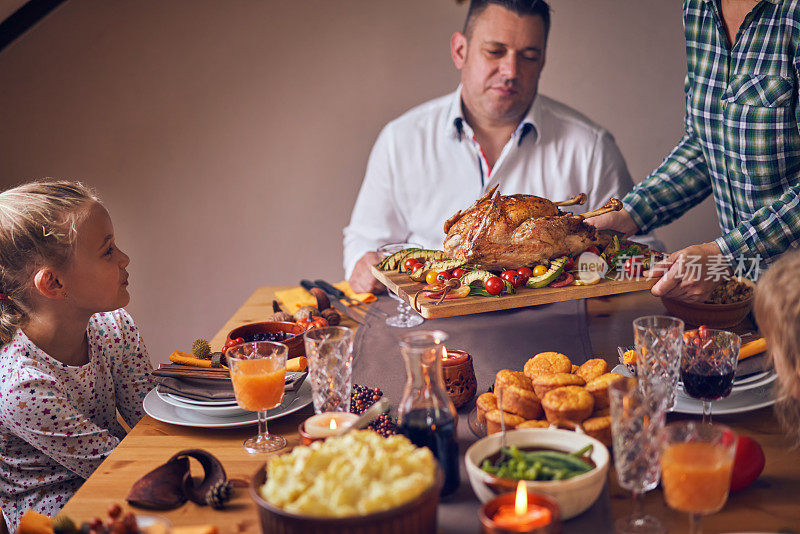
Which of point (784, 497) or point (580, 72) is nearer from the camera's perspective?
point (784, 497)

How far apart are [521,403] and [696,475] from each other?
1.33 ft

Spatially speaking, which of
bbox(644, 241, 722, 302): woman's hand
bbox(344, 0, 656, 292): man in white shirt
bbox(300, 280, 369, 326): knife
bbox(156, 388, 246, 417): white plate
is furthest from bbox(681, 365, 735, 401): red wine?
bbox(344, 0, 656, 292): man in white shirt

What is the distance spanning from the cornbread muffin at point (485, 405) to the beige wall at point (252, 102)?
2.90 metres

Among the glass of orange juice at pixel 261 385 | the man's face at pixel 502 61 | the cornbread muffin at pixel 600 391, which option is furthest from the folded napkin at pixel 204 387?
the man's face at pixel 502 61

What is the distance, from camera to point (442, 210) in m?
3.48

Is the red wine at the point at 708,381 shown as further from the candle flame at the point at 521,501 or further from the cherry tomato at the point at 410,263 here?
the cherry tomato at the point at 410,263

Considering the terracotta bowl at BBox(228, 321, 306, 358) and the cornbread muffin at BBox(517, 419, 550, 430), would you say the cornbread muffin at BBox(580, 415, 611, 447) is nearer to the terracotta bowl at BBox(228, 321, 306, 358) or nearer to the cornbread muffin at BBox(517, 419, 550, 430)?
the cornbread muffin at BBox(517, 419, 550, 430)

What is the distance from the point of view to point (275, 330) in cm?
194

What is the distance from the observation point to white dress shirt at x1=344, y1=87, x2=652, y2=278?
11.3 ft

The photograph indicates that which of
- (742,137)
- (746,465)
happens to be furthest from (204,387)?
(742,137)

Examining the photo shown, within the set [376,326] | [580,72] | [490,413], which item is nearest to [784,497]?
[490,413]

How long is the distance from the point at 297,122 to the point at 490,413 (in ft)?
10.1

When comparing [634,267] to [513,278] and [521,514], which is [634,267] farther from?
[521,514]

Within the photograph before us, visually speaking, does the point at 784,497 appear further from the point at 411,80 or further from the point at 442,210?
the point at 411,80
